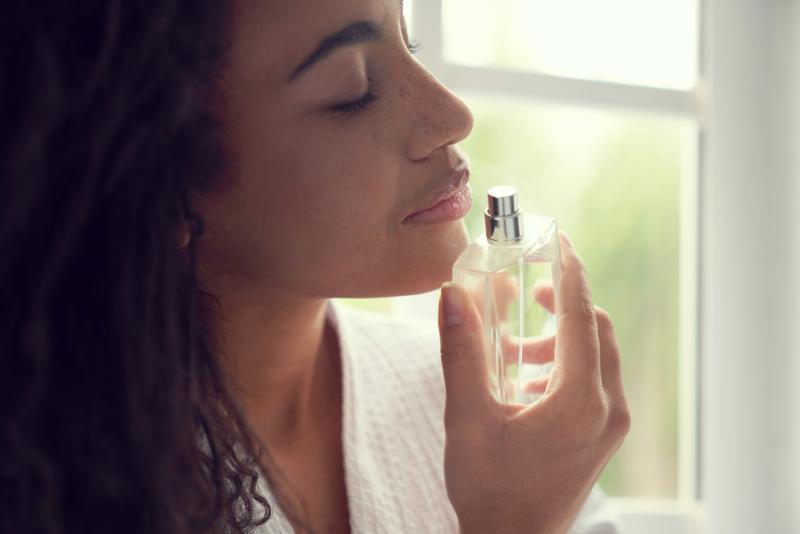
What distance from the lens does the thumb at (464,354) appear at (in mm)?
612

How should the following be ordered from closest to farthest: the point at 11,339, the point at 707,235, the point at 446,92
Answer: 1. the point at 11,339
2. the point at 446,92
3. the point at 707,235

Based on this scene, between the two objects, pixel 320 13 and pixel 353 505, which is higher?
pixel 320 13

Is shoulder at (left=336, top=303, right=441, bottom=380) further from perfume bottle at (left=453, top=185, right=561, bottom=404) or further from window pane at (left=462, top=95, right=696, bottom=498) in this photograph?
window pane at (left=462, top=95, right=696, bottom=498)

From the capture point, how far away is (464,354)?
0.61 m

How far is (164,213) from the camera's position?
0.56 m

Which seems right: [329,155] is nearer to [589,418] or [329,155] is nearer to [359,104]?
[359,104]

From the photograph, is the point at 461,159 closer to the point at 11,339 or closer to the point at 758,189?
the point at 11,339

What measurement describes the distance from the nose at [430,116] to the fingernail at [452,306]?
0.36 ft

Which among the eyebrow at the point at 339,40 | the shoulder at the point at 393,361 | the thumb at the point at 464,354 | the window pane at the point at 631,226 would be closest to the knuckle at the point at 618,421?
the thumb at the point at 464,354

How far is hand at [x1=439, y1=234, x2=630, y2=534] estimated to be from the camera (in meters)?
0.61

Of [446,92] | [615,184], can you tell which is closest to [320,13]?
[446,92]

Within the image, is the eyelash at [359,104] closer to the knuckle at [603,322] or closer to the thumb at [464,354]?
the thumb at [464,354]

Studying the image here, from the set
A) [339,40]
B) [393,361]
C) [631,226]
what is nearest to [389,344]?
[393,361]

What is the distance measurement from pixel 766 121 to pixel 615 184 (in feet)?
0.76
